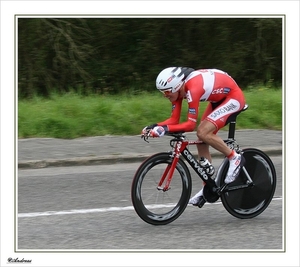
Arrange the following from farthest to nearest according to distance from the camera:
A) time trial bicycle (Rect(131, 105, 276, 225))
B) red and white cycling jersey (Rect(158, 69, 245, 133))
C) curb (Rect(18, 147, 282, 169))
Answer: curb (Rect(18, 147, 282, 169)) < time trial bicycle (Rect(131, 105, 276, 225)) < red and white cycling jersey (Rect(158, 69, 245, 133))

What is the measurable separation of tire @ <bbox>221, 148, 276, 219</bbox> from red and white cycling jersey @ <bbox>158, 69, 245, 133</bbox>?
0.66m

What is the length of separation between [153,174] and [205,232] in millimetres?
834

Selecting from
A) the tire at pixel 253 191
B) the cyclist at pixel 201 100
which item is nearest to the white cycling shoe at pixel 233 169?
the cyclist at pixel 201 100

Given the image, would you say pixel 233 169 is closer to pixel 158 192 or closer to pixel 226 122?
pixel 226 122

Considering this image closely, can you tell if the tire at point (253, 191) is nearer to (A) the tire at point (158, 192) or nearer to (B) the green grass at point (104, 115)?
(A) the tire at point (158, 192)

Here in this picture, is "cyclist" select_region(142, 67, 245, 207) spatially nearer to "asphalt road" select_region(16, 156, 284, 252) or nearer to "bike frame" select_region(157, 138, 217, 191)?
"bike frame" select_region(157, 138, 217, 191)

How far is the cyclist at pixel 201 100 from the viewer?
6734mm

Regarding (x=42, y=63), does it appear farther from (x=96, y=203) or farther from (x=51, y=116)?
(x=96, y=203)

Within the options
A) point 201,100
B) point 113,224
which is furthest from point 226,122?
point 113,224

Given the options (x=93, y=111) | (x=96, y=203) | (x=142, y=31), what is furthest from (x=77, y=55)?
(x=96, y=203)

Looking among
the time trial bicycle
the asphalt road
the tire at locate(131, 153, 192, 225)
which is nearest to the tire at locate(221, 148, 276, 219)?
the time trial bicycle

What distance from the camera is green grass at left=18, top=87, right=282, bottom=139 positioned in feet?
41.6

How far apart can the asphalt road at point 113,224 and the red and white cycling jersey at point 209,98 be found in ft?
3.72

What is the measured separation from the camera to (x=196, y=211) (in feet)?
25.6
